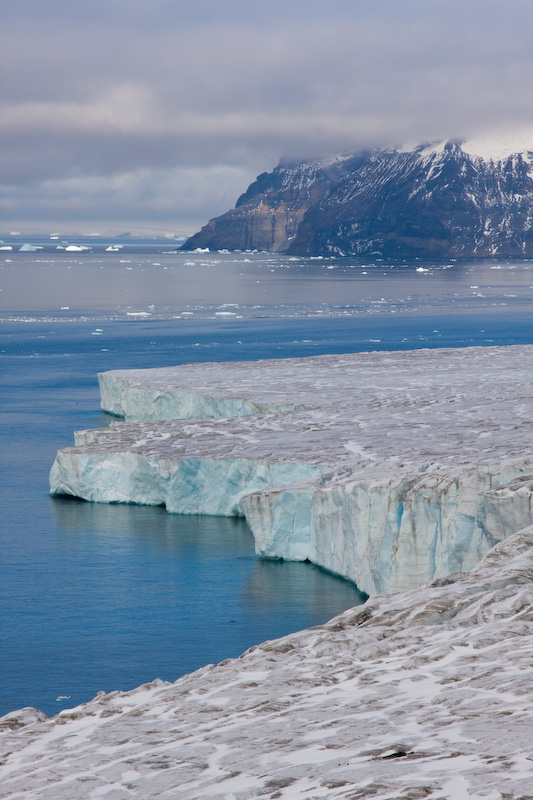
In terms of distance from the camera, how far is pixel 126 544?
2062cm

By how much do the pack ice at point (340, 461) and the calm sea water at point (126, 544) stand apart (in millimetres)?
770

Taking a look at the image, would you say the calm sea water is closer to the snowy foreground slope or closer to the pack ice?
the pack ice

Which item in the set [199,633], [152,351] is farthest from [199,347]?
[199,633]

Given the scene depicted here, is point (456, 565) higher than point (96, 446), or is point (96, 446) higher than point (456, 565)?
point (96, 446)

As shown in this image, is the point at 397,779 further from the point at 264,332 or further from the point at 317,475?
the point at 264,332

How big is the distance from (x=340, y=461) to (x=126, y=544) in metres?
4.93

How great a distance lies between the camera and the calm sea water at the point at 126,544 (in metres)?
15.1

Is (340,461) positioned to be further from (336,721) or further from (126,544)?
→ (336,721)

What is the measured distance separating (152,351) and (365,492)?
38.3 metres

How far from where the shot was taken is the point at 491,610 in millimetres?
10680

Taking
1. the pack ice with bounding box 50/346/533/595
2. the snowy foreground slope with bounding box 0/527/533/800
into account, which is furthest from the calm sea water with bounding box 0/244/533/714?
the snowy foreground slope with bounding box 0/527/533/800

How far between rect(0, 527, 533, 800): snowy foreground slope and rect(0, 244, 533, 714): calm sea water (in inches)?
157

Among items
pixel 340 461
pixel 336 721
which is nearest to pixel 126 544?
pixel 340 461

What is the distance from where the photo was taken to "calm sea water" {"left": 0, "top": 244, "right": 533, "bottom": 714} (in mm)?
15148
